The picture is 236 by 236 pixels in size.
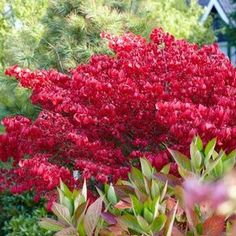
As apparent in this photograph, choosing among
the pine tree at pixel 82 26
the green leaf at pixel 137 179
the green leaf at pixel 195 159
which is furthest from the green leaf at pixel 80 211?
the pine tree at pixel 82 26

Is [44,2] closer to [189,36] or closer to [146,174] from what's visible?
[189,36]

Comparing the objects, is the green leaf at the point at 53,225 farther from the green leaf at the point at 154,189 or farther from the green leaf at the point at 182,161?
the green leaf at the point at 182,161

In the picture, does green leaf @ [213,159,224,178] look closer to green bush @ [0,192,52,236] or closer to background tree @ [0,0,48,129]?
green bush @ [0,192,52,236]

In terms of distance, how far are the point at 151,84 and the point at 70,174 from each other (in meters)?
0.83

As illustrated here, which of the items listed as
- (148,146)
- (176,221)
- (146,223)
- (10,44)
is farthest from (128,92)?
(10,44)

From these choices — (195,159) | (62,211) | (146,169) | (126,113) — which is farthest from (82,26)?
(62,211)

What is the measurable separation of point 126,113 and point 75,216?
67.2 inches

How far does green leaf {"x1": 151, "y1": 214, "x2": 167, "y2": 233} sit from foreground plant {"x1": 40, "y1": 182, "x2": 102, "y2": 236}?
26cm

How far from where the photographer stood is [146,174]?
2.90 metres

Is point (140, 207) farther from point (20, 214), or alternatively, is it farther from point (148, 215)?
point (20, 214)

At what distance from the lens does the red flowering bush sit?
3.81 metres

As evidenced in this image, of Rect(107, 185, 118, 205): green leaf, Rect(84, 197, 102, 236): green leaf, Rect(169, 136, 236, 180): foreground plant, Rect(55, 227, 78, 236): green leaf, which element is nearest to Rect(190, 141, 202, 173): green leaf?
Rect(169, 136, 236, 180): foreground plant

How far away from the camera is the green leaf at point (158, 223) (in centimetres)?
223

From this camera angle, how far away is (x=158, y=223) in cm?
224
